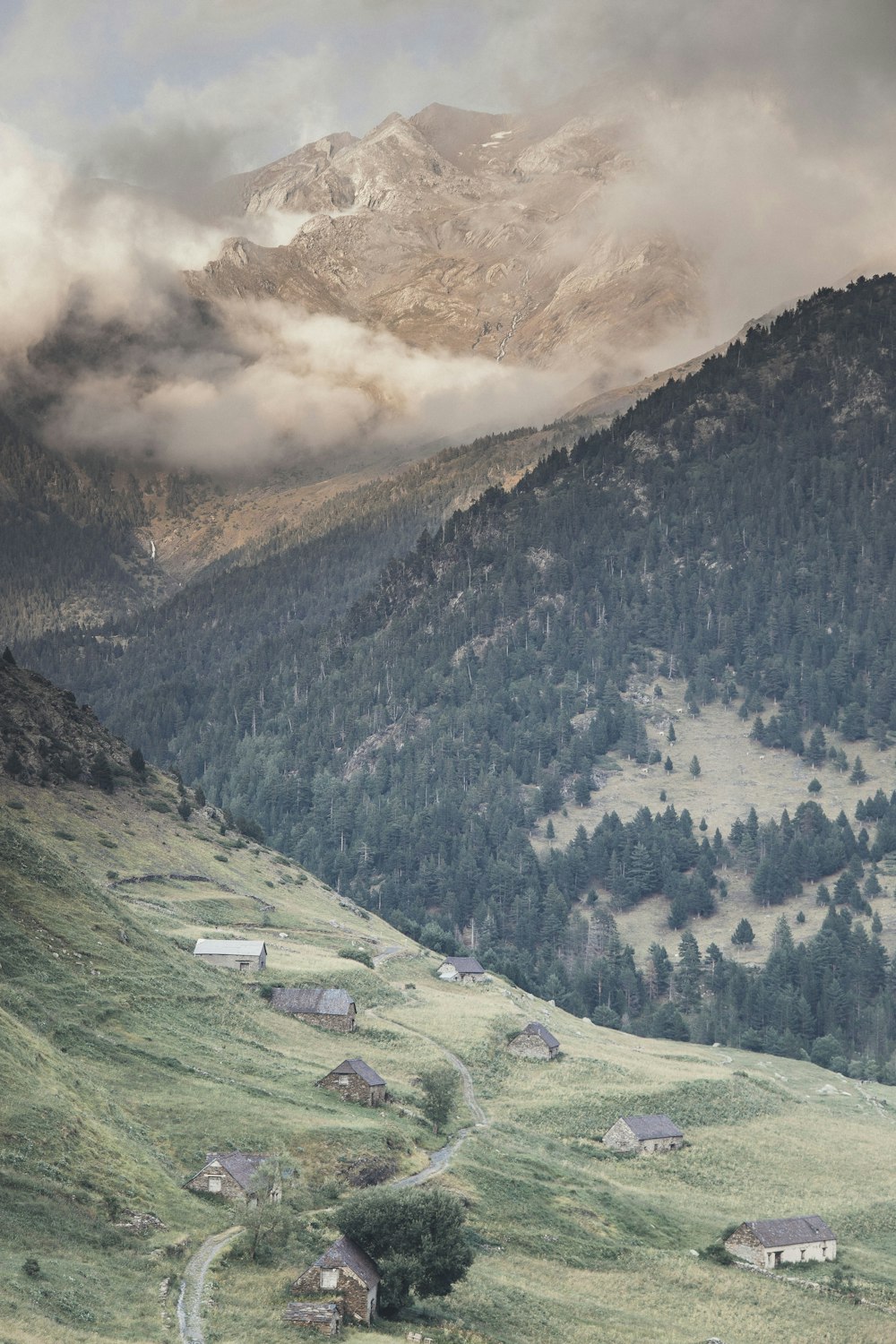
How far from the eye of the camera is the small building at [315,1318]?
59.3m

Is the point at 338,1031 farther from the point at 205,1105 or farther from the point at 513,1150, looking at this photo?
the point at 205,1105

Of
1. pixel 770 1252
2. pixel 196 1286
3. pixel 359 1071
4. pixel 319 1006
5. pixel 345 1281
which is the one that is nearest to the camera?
pixel 196 1286

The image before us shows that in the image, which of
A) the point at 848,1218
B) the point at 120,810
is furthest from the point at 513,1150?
the point at 120,810

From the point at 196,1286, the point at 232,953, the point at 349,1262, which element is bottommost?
the point at 232,953

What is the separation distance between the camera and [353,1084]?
98.3 meters

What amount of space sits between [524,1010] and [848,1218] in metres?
55.8

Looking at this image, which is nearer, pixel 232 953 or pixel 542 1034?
pixel 232 953

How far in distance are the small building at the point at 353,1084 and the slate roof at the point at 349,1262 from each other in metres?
32.1

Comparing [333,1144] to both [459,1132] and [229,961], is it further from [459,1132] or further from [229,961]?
[229,961]

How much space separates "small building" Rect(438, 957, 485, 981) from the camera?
162 m

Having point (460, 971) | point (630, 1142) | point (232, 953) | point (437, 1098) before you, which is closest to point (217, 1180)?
point (437, 1098)

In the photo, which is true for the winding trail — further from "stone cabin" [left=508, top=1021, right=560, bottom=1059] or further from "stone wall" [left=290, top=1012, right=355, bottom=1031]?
"stone cabin" [left=508, top=1021, right=560, bottom=1059]

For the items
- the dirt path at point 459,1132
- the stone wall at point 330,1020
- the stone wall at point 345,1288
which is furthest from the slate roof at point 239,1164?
the stone wall at point 330,1020

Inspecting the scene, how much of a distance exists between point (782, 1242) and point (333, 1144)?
2793 centimetres
